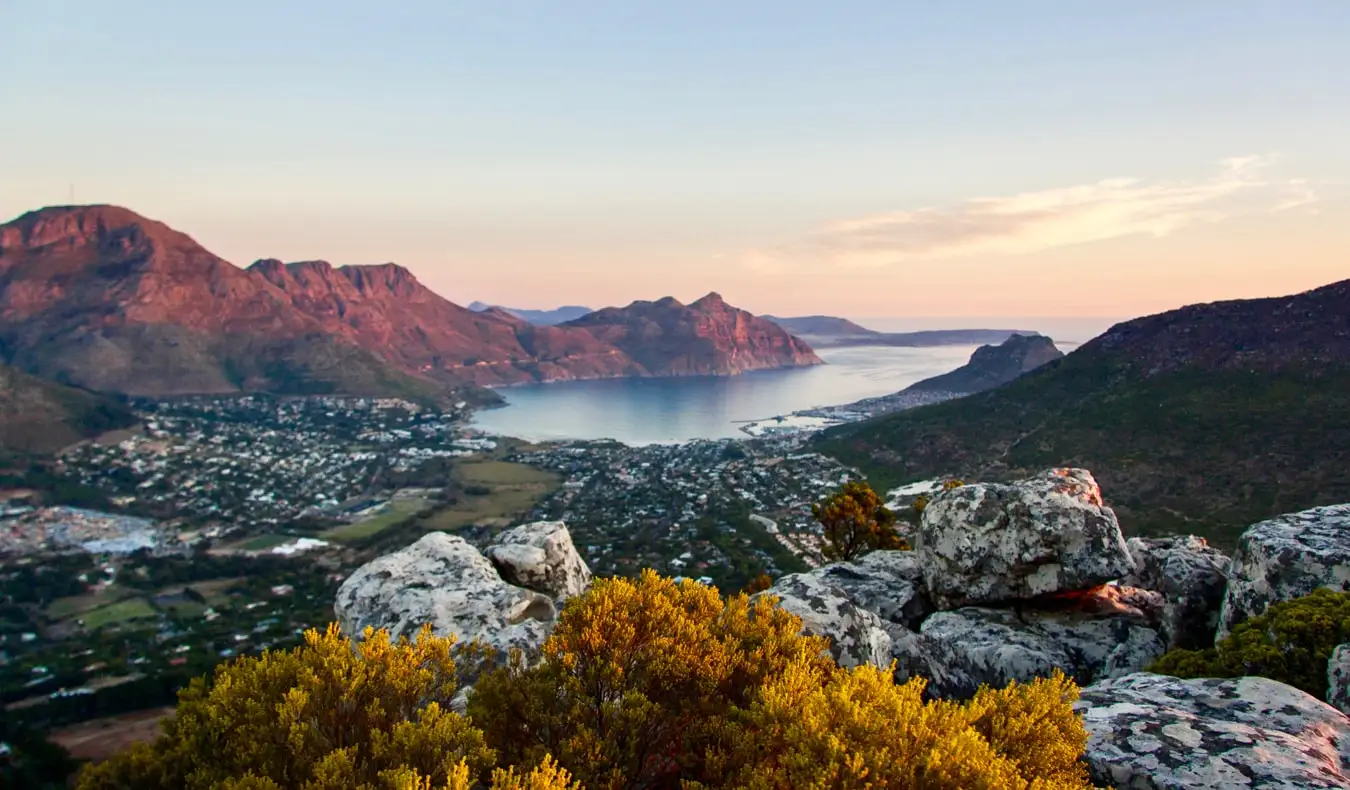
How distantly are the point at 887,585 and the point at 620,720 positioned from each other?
1165 centimetres

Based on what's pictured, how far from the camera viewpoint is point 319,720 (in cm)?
773

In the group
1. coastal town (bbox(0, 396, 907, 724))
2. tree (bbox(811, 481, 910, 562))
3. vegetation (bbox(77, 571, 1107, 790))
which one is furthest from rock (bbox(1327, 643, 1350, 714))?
coastal town (bbox(0, 396, 907, 724))

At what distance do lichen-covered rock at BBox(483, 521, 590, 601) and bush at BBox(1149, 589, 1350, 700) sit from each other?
1203 centimetres

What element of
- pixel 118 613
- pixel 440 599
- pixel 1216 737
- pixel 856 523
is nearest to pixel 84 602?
pixel 118 613

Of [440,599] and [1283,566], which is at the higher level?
[1283,566]

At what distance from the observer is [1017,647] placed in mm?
13516

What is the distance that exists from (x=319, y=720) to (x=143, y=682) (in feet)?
172

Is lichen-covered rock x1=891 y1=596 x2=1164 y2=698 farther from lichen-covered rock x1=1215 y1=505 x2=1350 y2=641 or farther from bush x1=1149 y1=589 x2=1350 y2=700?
bush x1=1149 y1=589 x2=1350 y2=700

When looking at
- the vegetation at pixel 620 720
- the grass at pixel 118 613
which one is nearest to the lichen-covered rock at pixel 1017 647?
the vegetation at pixel 620 720

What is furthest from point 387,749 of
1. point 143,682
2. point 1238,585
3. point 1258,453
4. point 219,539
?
point 219,539

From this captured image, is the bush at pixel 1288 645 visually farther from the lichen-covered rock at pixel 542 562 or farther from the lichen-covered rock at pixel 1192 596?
the lichen-covered rock at pixel 542 562

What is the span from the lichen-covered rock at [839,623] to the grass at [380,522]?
278ft

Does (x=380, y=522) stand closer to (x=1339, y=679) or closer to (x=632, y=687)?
(x=632, y=687)

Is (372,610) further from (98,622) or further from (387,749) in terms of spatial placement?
(98,622)
